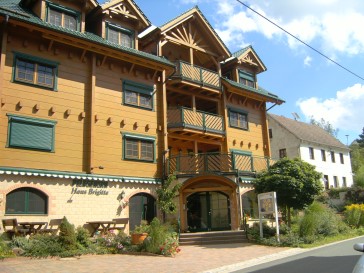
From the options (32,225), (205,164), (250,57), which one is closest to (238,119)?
(250,57)

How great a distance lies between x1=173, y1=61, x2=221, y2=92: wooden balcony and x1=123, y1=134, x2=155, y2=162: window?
4.48 metres

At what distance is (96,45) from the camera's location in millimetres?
18125

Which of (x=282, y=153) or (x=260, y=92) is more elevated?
(x=260, y=92)

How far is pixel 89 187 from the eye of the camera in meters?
17.3

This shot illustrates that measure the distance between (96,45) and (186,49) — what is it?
7923 mm

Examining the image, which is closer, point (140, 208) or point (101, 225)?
point (101, 225)

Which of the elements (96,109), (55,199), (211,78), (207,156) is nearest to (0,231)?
(55,199)

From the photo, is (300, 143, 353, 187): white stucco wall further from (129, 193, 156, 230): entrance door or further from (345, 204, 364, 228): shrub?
(129, 193, 156, 230): entrance door

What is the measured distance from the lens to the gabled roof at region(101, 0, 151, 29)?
65.1 ft

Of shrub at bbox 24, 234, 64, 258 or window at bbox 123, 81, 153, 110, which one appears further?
window at bbox 123, 81, 153, 110

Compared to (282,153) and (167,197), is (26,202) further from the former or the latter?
(282,153)

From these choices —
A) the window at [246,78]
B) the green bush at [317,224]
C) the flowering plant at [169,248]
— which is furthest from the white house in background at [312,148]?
the flowering plant at [169,248]

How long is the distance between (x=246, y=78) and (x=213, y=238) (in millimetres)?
13036

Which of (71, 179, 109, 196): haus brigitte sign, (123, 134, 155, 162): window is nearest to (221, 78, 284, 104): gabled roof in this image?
(123, 134, 155, 162): window
